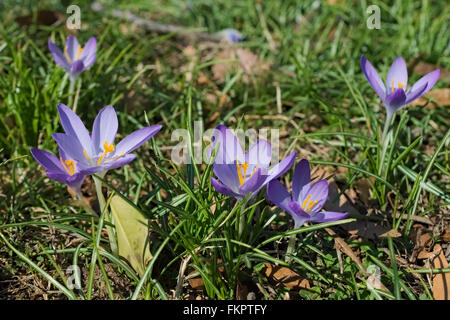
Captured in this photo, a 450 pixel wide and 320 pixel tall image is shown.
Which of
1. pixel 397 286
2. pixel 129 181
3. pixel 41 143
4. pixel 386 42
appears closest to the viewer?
pixel 397 286

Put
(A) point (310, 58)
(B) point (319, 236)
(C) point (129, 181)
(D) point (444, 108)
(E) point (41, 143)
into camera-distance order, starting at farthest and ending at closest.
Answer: (A) point (310, 58)
(D) point (444, 108)
(E) point (41, 143)
(C) point (129, 181)
(B) point (319, 236)

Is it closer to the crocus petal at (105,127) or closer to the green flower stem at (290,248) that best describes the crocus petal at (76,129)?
the crocus petal at (105,127)

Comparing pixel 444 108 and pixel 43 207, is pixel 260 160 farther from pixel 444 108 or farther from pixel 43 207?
pixel 444 108

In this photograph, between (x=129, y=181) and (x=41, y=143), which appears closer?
(x=129, y=181)

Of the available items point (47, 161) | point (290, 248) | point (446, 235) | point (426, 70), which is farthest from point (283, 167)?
point (426, 70)

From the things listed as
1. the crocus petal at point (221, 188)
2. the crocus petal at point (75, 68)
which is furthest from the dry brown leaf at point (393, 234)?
the crocus petal at point (75, 68)

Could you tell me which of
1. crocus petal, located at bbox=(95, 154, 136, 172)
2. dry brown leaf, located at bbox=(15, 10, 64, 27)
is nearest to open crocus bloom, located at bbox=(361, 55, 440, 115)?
crocus petal, located at bbox=(95, 154, 136, 172)

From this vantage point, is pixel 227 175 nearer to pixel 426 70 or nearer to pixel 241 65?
pixel 241 65

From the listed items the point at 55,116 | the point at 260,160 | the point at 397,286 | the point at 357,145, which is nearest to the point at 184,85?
the point at 55,116
